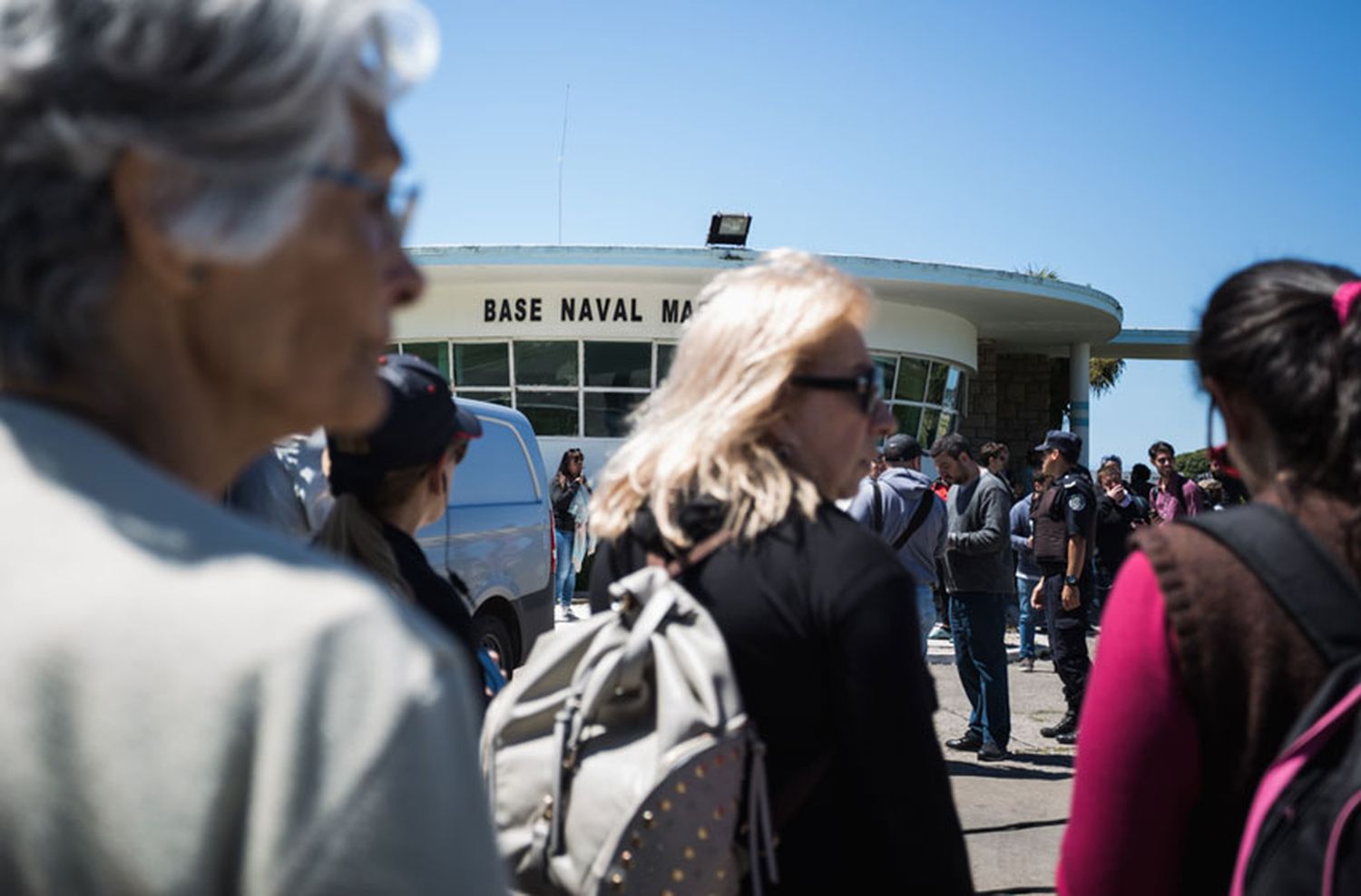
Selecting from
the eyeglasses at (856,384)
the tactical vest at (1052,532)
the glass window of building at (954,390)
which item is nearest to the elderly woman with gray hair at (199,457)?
the eyeglasses at (856,384)

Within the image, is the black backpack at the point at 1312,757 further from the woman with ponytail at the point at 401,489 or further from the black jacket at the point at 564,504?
the black jacket at the point at 564,504

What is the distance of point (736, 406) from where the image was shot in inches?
89.0

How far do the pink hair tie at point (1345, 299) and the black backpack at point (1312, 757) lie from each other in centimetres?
31

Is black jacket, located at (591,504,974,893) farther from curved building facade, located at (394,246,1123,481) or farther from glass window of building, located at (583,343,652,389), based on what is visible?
glass window of building, located at (583,343,652,389)

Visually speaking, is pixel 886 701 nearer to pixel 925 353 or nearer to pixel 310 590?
pixel 310 590

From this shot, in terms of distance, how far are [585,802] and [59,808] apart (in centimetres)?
126

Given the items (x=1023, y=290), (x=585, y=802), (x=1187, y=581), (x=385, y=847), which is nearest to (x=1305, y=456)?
(x=1187, y=581)

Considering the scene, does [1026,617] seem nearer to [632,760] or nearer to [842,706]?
[842,706]

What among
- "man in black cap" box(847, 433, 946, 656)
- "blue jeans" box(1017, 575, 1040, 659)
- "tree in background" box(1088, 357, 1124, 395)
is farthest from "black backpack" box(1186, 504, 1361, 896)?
"tree in background" box(1088, 357, 1124, 395)

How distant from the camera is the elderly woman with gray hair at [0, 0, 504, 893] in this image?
2.44ft

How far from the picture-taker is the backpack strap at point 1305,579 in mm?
1598

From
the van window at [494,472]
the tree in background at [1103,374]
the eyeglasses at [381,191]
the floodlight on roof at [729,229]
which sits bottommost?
the tree in background at [1103,374]

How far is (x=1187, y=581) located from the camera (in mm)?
1646

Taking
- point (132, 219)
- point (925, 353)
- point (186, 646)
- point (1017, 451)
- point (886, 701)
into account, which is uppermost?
point (132, 219)
